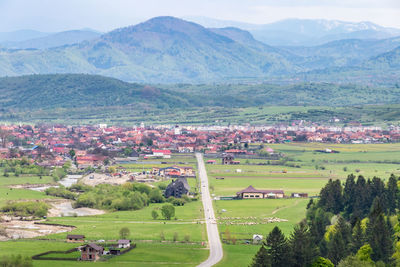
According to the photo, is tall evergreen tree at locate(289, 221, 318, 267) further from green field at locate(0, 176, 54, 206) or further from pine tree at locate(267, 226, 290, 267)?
green field at locate(0, 176, 54, 206)

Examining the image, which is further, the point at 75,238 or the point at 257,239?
the point at 75,238

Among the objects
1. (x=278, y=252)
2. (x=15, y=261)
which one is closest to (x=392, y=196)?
(x=278, y=252)

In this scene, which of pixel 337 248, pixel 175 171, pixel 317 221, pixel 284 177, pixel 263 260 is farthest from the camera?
pixel 175 171

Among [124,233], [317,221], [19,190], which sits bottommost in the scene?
[19,190]

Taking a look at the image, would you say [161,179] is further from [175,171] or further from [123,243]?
[123,243]

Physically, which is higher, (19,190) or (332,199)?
(332,199)

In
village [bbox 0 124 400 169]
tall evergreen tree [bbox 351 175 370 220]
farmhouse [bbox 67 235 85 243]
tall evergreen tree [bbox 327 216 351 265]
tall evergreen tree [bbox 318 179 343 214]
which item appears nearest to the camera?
tall evergreen tree [bbox 327 216 351 265]

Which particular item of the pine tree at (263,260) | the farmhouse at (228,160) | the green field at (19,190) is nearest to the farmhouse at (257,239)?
the pine tree at (263,260)

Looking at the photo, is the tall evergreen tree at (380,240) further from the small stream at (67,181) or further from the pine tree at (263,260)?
the small stream at (67,181)

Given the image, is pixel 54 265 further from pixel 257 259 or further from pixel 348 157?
pixel 348 157

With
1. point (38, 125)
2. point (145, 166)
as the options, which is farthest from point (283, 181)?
point (38, 125)

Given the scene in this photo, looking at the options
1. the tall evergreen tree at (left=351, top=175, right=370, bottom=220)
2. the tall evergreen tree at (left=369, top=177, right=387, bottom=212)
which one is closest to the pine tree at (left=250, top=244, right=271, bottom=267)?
the tall evergreen tree at (left=351, top=175, right=370, bottom=220)
